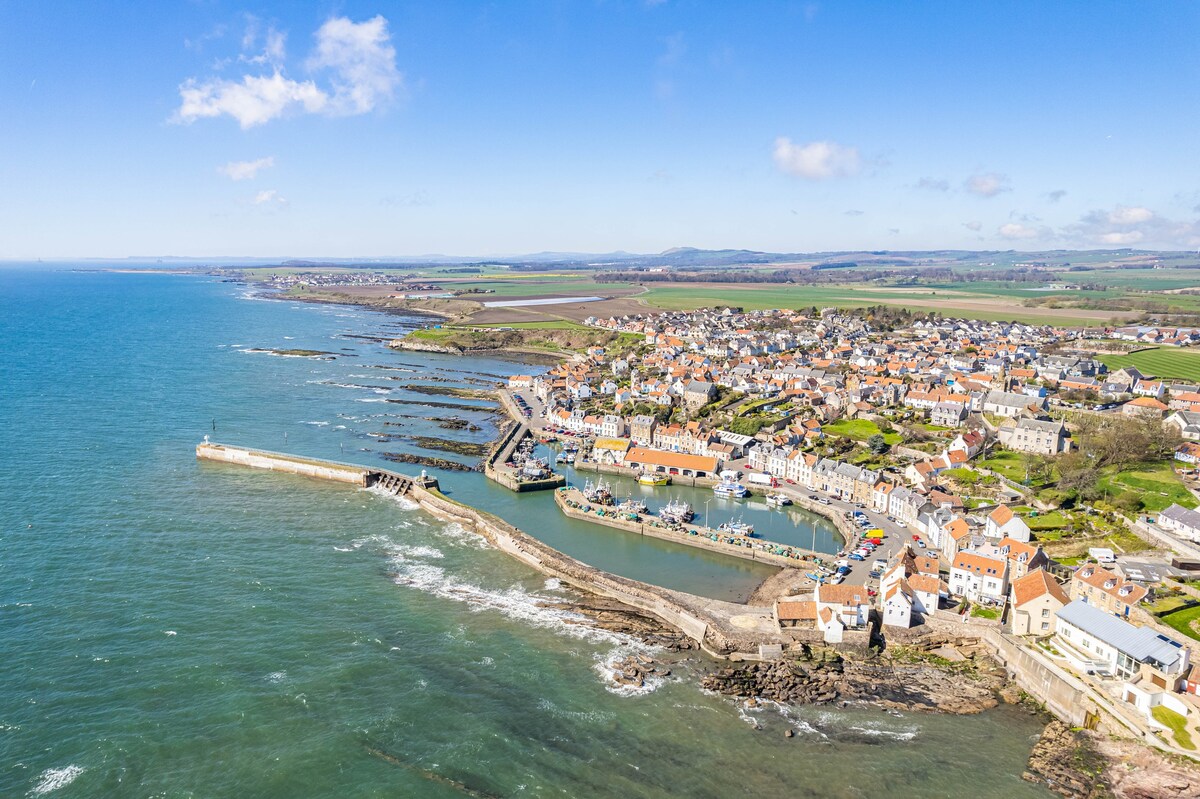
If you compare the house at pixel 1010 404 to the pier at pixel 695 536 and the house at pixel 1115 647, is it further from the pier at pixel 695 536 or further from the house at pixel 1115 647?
the house at pixel 1115 647

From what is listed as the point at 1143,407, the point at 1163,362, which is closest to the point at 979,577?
the point at 1143,407

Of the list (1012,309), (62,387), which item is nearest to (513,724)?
(62,387)

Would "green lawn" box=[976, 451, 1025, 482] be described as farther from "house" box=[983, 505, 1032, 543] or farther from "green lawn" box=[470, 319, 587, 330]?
"green lawn" box=[470, 319, 587, 330]

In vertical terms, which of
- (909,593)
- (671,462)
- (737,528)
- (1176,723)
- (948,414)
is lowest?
(1176,723)

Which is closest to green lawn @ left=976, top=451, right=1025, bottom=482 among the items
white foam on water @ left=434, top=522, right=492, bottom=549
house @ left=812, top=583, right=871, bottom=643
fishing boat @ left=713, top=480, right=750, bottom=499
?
fishing boat @ left=713, top=480, right=750, bottom=499

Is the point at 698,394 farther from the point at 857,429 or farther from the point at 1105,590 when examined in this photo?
the point at 1105,590

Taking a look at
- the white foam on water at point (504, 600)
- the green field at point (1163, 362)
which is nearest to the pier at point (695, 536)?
the white foam on water at point (504, 600)

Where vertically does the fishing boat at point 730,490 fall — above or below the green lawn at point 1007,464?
below
